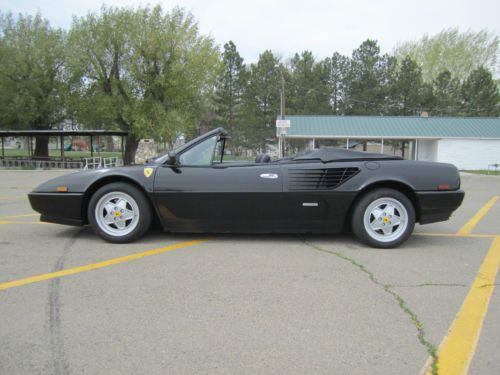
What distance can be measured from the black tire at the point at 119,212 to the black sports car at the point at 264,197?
11 mm

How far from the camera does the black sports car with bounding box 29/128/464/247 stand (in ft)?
14.4

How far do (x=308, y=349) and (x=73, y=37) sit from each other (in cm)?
2996

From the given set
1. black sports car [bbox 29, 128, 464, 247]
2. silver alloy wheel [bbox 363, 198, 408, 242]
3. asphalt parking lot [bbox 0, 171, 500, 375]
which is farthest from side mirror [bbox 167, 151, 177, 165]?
silver alloy wheel [bbox 363, 198, 408, 242]

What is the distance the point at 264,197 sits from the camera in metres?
4.38

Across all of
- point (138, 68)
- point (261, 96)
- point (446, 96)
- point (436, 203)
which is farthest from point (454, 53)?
point (436, 203)

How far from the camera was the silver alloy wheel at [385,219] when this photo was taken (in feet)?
14.5

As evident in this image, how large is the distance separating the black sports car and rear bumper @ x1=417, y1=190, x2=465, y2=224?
11mm

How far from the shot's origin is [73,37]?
2689 centimetres

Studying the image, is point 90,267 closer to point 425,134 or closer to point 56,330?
point 56,330

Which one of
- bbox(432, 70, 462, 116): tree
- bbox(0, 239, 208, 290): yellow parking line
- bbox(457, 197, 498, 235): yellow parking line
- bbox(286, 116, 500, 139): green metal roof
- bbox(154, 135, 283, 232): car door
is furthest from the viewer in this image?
bbox(432, 70, 462, 116): tree

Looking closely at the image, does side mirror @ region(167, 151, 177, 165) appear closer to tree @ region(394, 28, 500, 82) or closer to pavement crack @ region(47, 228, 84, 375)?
pavement crack @ region(47, 228, 84, 375)

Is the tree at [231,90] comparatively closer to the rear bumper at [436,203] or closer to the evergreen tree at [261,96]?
the evergreen tree at [261,96]

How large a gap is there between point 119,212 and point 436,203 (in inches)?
145

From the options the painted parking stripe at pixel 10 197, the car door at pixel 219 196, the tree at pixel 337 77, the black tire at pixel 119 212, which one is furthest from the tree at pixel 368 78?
the black tire at pixel 119 212
